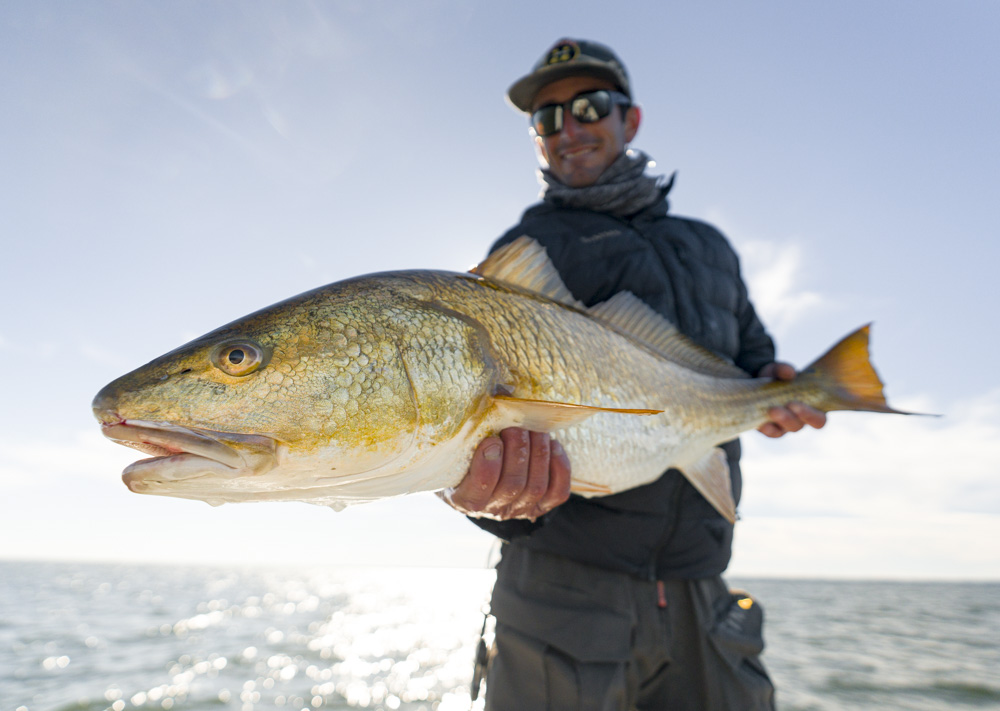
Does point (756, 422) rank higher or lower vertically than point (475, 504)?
higher

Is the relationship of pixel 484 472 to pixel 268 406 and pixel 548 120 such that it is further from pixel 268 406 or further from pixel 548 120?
pixel 548 120

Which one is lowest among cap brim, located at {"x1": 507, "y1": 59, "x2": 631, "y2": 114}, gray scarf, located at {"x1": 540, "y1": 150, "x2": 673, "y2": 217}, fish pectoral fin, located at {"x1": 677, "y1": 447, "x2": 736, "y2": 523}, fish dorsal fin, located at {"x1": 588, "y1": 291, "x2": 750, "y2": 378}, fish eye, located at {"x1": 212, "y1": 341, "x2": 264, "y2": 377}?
fish pectoral fin, located at {"x1": 677, "y1": 447, "x2": 736, "y2": 523}

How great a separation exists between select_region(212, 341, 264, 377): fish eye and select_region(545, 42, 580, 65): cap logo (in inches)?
121

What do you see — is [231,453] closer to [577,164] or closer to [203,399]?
[203,399]

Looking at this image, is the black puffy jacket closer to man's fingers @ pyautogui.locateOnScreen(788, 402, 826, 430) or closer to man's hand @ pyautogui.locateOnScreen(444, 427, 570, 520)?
man's fingers @ pyautogui.locateOnScreen(788, 402, 826, 430)

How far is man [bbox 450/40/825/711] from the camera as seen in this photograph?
227 cm

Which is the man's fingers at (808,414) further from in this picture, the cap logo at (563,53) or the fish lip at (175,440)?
the fish lip at (175,440)

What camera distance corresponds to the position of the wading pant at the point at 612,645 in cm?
231

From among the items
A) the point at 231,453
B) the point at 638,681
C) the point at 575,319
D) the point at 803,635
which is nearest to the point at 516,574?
the point at 638,681

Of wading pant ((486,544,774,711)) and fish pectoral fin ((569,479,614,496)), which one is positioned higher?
fish pectoral fin ((569,479,614,496))

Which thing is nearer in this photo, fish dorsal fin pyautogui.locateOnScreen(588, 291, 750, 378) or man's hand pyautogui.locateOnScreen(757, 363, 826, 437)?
fish dorsal fin pyautogui.locateOnScreen(588, 291, 750, 378)

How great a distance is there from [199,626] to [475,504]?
76.2 feet

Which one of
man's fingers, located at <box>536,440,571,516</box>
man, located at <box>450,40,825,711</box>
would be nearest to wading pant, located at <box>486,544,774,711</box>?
man, located at <box>450,40,825,711</box>

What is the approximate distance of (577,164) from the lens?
12.0 ft
